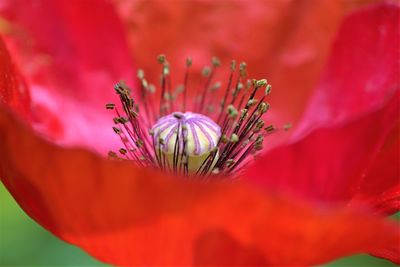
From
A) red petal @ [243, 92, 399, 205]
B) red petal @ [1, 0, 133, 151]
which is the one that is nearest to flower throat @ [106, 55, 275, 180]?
red petal @ [1, 0, 133, 151]

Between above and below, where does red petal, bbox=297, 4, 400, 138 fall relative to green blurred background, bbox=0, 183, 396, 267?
above

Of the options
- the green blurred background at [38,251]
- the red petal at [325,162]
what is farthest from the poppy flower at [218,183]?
the green blurred background at [38,251]

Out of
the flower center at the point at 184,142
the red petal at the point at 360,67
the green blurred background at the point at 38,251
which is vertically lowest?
the green blurred background at the point at 38,251

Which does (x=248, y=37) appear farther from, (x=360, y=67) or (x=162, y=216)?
(x=162, y=216)

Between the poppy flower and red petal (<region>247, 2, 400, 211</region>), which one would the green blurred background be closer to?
the poppy flower

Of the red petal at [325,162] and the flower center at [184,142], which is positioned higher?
the flower center at [184,142]

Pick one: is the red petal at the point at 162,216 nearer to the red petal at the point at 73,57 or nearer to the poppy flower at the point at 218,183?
the poppy flower at the point at 218,183

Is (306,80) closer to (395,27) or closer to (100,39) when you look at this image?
(395,27)

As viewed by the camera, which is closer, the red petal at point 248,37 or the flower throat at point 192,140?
the flower throat at point 192,140
